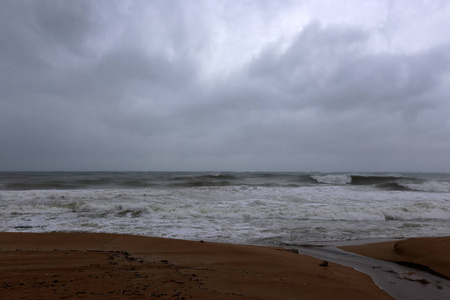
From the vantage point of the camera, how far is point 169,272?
13.2ft

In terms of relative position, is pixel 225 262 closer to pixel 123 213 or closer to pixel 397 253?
pixel 397 253

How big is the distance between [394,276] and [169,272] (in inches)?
154

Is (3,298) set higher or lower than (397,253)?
higher

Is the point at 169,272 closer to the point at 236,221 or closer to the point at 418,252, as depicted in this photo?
the point at 418,252

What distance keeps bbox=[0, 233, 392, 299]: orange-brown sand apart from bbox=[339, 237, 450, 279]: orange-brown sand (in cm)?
152

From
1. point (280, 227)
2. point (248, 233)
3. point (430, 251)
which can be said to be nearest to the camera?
point (430, 251)

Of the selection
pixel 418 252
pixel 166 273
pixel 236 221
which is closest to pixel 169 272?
pixel 166 273

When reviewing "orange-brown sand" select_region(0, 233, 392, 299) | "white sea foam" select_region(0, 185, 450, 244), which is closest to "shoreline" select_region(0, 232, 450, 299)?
"orange-brown sand" select_region(0, 233, 392, 299)

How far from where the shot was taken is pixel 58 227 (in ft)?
26.7

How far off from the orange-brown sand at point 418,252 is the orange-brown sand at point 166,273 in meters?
1.52

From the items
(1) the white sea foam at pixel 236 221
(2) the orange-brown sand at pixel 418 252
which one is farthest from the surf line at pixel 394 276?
(1) the white sea foam at pixel 236 221

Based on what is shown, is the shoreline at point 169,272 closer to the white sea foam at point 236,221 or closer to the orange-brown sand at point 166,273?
the orange-brown sand at point 166,273

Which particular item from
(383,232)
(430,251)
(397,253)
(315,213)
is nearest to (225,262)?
(397,253)

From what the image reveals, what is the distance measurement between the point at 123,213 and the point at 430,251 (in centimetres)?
1009
